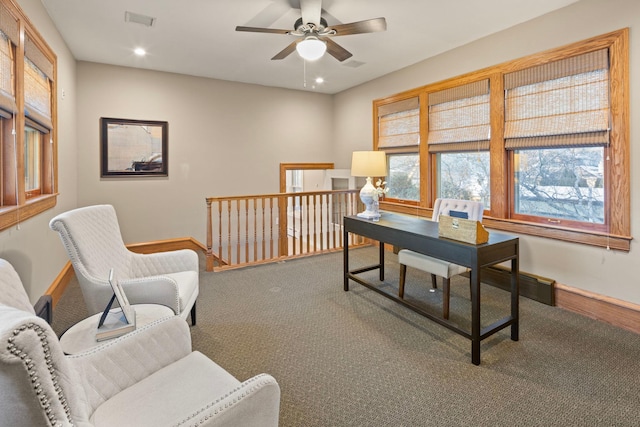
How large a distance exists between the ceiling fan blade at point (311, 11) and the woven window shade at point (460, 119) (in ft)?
6.66

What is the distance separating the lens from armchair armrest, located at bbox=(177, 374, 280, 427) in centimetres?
102

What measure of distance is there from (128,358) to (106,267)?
1.32 m

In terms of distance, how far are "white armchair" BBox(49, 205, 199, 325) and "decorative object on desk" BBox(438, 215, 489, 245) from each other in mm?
1973

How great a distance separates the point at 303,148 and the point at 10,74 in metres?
4.47

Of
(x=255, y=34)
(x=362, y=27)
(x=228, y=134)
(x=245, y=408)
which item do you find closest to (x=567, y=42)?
(x=362, y=27)

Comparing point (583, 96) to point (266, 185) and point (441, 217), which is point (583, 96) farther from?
point (266, 185)

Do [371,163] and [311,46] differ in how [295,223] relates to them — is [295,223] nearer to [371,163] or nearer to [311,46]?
[371,163]

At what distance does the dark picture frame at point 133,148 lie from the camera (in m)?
4.82

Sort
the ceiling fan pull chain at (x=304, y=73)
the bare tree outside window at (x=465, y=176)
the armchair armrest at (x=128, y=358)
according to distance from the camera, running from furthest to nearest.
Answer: the ceiling fan pull chain at (x=304, y=73) → the bare tree outside window at (x=465, y=176) → the armchair armrest at (x=128, y=358)

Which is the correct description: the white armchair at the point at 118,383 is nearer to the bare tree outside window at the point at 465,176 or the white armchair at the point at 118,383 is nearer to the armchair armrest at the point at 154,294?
the armchair armrest at the point at 154,294

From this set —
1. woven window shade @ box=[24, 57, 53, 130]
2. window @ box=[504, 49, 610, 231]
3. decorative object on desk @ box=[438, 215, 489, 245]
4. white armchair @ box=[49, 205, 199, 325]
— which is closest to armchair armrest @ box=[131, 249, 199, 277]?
white armchair @ box=[49, 205, 199, 325]

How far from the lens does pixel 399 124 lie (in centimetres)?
509

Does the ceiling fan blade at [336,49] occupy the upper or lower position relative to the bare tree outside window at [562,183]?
upper

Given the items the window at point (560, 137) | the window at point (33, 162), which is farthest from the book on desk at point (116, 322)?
the window at point (560, 137)
